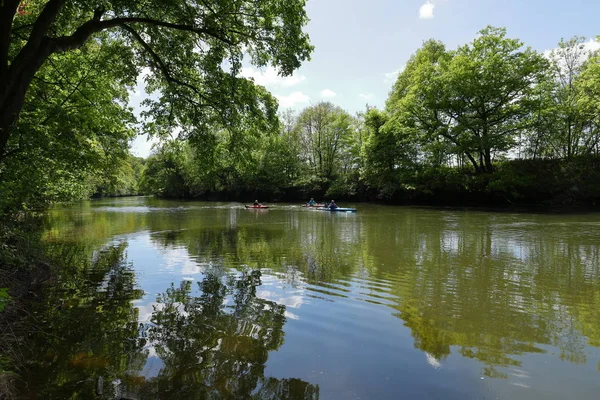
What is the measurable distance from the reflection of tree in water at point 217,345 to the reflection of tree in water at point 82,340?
0.39m

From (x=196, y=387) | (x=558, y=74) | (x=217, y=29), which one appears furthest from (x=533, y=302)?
(x=558, y=74)

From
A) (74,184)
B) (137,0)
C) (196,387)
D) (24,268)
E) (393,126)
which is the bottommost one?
(196,387)

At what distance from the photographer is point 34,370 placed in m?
3.75

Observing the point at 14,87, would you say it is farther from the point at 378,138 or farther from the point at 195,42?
the point at 378,138

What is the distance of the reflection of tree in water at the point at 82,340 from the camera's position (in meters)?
3.51

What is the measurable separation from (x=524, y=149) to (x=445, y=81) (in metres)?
9.42

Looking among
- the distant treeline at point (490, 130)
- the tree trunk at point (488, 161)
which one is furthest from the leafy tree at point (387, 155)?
the tree trunk at point (488, 161)

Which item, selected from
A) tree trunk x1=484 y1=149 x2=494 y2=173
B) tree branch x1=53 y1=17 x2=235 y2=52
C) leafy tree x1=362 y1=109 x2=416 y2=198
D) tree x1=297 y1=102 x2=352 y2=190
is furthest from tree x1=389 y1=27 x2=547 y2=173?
tree branch x1=53 y1=17 x2=235 y2=52

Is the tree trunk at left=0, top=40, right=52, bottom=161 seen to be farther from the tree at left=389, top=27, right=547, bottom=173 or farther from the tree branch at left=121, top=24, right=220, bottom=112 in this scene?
the tree at left=389, top=27, right=547, bottom=173

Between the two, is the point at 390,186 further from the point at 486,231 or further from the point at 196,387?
the point at 196,387

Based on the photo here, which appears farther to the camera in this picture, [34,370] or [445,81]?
[445,81]

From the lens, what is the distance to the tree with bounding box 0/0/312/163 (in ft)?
23.7

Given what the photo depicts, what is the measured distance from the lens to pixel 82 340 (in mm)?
4590

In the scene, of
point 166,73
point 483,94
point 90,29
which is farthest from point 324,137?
point 90,29
